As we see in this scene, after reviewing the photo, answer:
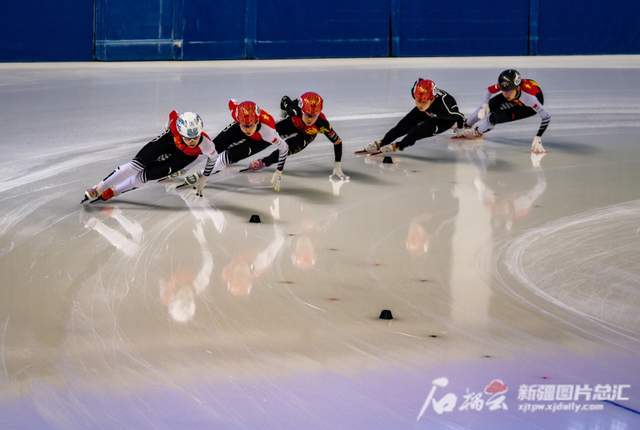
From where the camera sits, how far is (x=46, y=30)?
16.1m

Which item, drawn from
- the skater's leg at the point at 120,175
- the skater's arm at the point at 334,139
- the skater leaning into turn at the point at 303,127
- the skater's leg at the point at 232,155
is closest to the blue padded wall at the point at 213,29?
the skater leaning into turn at the point at 303,127

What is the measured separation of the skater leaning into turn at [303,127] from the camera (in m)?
9.28

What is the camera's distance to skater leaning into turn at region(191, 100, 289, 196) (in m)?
8.75

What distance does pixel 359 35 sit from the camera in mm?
17906

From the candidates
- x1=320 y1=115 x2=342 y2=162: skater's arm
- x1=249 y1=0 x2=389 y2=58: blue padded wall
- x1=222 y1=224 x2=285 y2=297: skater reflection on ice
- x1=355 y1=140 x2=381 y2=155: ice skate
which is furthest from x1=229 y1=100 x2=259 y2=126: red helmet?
x1=249 y1=0 x2=389 y2=58: blue padded wall

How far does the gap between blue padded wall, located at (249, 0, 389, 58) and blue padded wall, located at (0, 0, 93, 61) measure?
2.74 meters

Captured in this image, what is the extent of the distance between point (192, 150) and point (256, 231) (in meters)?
1.15

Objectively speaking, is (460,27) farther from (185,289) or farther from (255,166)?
(185,289)

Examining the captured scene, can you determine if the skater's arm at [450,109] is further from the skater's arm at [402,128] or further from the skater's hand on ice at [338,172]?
the skater's hand on ice at [338,172]

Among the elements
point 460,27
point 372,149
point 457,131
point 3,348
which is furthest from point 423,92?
point 460,27

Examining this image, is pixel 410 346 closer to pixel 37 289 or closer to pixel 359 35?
pixel 37 289

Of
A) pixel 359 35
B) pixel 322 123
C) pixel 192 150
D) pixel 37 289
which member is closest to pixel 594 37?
pixel 359 35

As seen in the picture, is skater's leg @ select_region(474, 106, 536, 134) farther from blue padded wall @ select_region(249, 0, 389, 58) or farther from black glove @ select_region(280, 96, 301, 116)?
blue padded wall @ select_region(249, 0, 389, 58)

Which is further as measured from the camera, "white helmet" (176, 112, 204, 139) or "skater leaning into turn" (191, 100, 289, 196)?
"skater leaning into turn" (191, 100, 289, 196)
